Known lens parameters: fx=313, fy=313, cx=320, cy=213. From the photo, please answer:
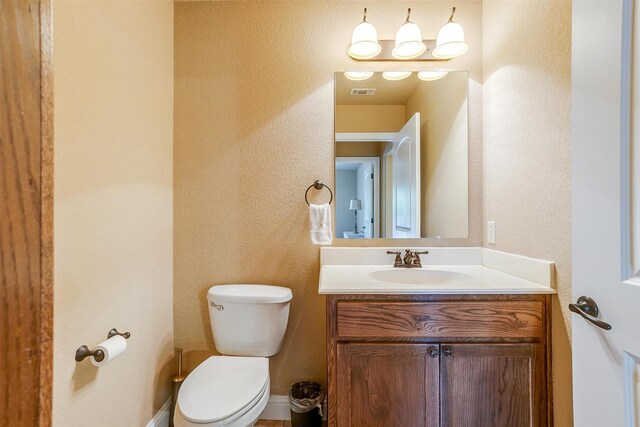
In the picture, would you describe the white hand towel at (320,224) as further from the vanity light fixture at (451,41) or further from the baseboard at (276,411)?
the vanity light fixture at (451,41)

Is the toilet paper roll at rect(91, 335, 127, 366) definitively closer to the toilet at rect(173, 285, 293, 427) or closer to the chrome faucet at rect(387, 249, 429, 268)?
the toilet at rect(173, 285, 293, 427)

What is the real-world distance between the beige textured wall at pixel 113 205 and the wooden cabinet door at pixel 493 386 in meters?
1.36

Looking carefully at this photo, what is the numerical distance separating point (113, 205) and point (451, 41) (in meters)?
1.85

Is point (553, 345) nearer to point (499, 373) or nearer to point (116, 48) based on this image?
point (499, 373)

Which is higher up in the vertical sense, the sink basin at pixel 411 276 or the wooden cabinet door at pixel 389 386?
the sink basin at pixel 411 276

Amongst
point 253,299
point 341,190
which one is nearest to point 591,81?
point 341,190

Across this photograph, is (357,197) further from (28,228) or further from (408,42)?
(28,228)

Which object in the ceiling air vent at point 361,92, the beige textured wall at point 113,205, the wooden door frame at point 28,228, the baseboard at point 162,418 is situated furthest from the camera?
the ceiling air vent at point 361,92

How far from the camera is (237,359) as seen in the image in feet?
5.15

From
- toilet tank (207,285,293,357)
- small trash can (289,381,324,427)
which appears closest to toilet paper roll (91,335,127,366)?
toilet tank (207,285,293,357)

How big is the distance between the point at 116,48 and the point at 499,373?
2057 mm

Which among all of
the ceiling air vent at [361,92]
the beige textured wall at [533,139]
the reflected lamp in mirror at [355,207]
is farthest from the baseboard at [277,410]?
the ceiling air vent at [361,92]

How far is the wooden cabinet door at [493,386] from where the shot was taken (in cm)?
123

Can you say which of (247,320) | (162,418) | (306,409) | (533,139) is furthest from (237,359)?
(533,139)
